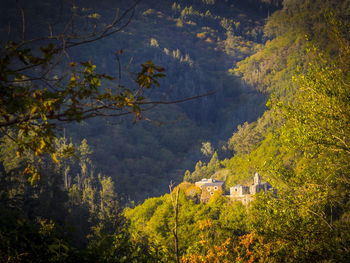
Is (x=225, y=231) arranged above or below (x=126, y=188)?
above

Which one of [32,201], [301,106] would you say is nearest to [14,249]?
[301,106]

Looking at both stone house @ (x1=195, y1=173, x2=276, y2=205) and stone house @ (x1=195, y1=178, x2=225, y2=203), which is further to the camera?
stone house @ (x1=195, y1=178, x2=225, y2=203)

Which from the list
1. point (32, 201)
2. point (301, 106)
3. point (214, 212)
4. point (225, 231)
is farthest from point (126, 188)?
point (301, 106)

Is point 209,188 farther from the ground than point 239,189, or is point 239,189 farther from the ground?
point 239,189

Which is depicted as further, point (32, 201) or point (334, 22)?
point (32, 201)

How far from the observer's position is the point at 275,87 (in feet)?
552

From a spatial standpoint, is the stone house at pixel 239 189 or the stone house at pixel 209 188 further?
the stone house at pixel 209 188

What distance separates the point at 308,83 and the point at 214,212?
46362 millimetres

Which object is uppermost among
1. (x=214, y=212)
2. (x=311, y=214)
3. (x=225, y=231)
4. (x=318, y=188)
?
(x=318, y=188)

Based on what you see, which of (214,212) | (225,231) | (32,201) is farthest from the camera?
(214,212)

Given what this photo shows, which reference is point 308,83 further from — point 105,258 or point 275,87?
point 275,87

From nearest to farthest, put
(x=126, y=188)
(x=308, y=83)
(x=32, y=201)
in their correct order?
(x=308, y=83)
(x=32, y=201)
(x=126, y=188)

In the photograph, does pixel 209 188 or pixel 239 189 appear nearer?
pixel 239 189

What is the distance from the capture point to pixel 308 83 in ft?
31.8
